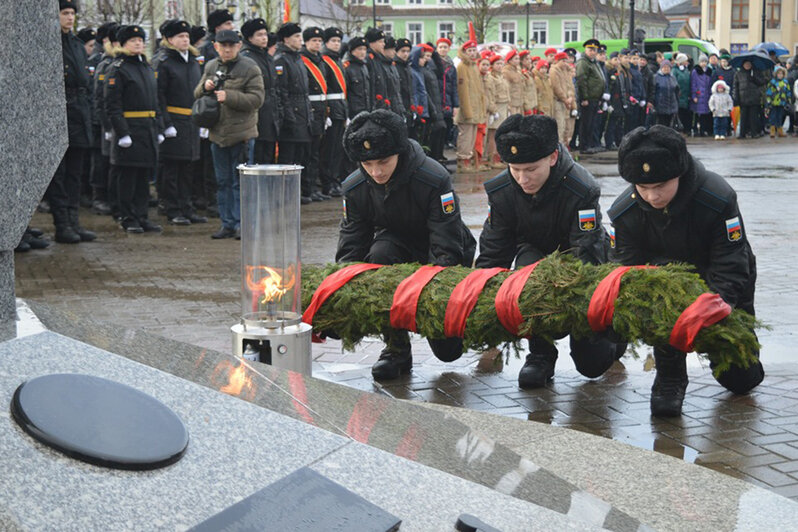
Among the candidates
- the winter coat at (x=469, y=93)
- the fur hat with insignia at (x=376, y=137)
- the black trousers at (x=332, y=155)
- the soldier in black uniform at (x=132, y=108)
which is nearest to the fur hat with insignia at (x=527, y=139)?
the fur hat with insignia at (x=376, y=137)

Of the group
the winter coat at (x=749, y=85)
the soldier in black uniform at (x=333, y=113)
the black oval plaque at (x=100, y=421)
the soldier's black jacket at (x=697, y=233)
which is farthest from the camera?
the winter coat at (x=749, y=85)

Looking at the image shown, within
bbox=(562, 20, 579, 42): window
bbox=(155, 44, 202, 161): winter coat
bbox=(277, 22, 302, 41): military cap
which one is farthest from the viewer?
bbox=(562, 20, 579, 42): window

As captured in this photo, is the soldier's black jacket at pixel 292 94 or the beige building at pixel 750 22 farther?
the beige building at pixel 750 22

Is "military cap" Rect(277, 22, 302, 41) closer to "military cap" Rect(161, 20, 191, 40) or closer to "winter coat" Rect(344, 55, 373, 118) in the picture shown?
"military cap" Rect(161, 20, 191, 40)

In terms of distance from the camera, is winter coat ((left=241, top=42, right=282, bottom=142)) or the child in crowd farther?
the child in crowd

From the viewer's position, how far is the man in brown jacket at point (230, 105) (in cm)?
1145

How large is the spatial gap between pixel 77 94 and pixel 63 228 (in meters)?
1.31

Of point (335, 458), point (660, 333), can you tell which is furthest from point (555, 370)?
point (335, 458)

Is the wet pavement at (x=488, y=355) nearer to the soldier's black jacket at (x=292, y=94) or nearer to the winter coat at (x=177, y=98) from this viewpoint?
the winter coat at (x=177, y=98)

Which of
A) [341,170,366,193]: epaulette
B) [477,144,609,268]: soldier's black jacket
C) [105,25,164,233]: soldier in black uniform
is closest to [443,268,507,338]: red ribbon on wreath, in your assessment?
[477,144,609,268]: soldier's black jacket

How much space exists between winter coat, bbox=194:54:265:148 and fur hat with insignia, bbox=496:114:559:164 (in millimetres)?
5557

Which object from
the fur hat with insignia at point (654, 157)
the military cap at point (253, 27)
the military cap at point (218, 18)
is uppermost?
Result: the military cap at point (218, 18)

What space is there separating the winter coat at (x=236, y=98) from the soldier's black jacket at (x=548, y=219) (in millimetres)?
5251

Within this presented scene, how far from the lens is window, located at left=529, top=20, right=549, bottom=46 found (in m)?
86.7
